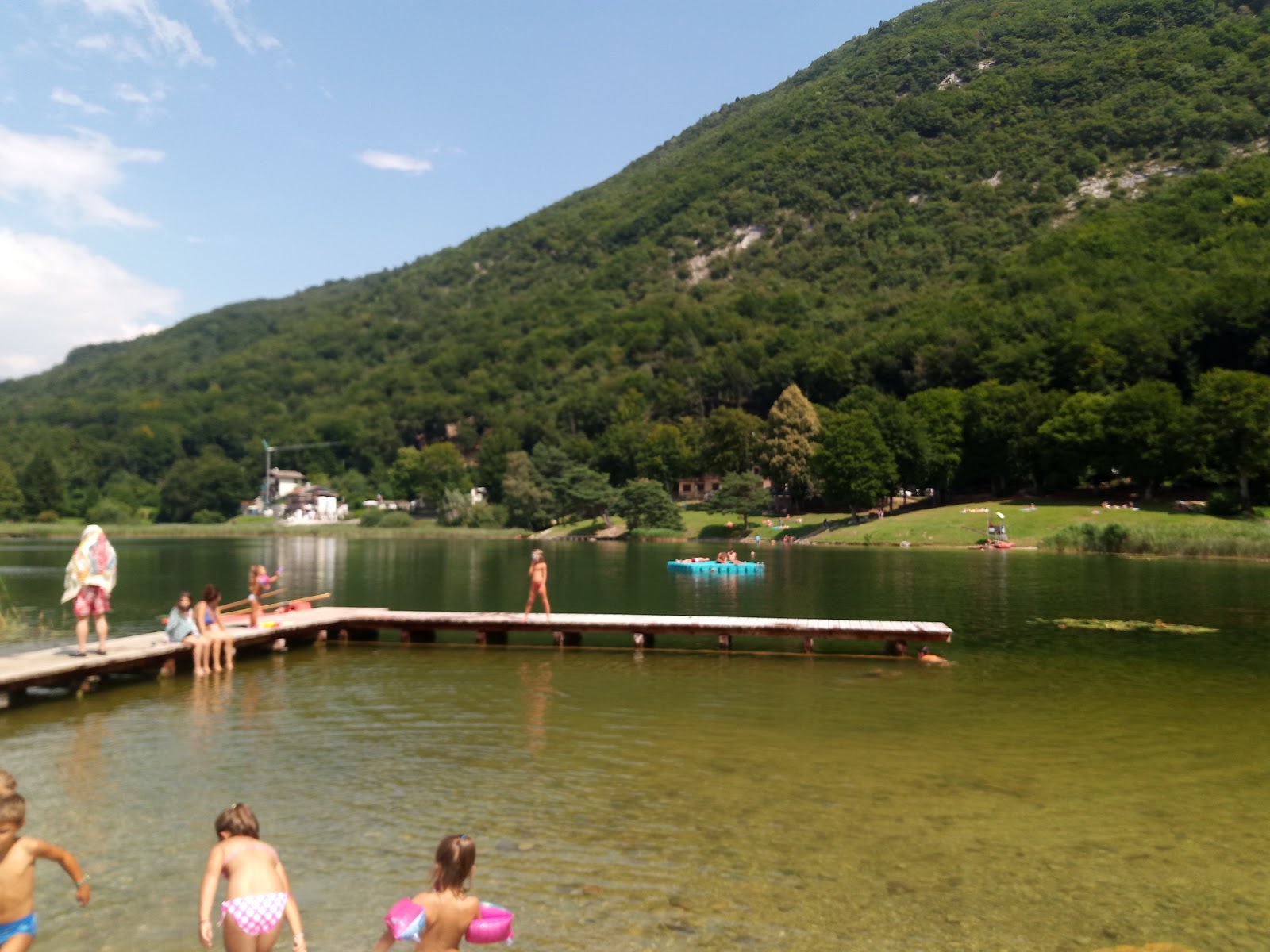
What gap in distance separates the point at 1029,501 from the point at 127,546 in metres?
93.5

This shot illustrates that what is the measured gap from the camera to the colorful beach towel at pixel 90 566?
19375mm

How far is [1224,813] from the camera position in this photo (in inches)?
457

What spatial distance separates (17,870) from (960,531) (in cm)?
8376

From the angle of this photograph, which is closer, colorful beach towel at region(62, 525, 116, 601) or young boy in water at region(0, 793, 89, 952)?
young boy in water at region(0, 793, 89, 952)

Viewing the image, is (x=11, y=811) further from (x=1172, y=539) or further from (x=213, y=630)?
(x=1172, y=539)

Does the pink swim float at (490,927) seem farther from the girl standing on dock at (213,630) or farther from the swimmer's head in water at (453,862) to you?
the girl standing on dock at (213,630)

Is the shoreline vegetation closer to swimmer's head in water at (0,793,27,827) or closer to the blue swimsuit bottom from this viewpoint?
the blue swimsuit bottom

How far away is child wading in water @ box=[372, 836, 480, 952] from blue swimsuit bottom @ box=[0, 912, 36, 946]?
8.51ft

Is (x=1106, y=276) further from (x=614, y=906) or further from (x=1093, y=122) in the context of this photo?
(x=614, y=906)

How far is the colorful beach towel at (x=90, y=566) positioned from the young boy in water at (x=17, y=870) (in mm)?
14561

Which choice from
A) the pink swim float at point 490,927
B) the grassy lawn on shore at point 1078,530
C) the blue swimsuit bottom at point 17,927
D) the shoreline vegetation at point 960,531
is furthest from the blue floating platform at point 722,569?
the blue swimsuit bottom at point 17,927

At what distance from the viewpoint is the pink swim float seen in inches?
245

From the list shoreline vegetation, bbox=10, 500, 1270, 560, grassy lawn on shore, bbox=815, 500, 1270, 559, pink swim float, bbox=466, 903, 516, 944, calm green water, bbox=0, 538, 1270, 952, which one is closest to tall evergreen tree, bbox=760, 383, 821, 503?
shoreline vegetation, bbox=10, 500, 1270, 560

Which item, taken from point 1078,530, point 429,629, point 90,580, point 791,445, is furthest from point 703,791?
point 791,445
